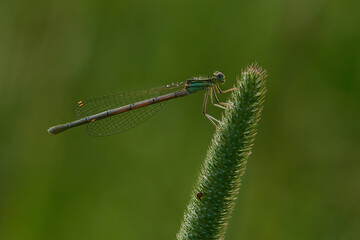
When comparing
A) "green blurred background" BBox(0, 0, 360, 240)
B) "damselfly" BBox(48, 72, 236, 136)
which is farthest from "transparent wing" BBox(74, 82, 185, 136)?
"green blurred background" BBox(0, 0, 360, 240)

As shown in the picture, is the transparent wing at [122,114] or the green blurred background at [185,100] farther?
the transparent wing at [122,114]

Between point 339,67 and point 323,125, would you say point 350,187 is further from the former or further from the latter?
point 339,67

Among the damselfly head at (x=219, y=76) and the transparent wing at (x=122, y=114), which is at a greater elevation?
the damselfly head at (x=219, y=76)

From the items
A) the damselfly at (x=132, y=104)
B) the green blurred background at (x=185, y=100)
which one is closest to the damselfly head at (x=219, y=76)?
the damselfly at (x=132, y=104)

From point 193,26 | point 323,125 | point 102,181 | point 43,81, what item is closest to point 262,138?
point 323,125

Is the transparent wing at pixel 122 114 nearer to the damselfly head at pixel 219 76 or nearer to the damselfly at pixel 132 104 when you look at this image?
the damselfly at pixel 132 104
